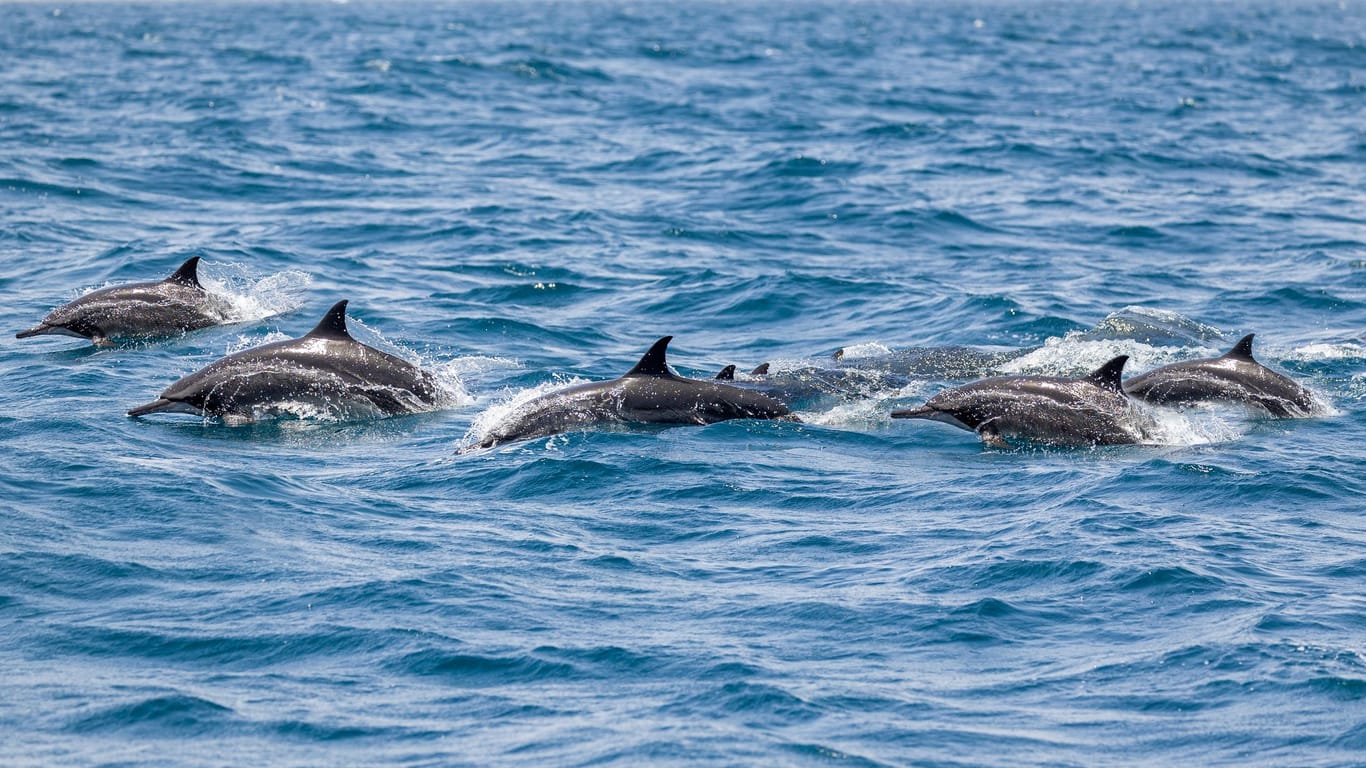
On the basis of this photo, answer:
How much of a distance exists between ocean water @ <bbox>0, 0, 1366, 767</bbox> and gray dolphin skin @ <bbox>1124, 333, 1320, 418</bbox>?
303 millimetres

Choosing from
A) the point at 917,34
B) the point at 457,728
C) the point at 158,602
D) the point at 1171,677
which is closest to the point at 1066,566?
the point at 1171,677

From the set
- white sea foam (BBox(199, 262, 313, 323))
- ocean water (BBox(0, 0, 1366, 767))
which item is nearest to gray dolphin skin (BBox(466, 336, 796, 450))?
ocean water (BBox(0, 0, 1366, 767))

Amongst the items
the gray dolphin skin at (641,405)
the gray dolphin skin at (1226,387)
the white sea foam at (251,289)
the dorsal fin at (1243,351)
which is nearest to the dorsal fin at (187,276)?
the white sea foam at (251,289)

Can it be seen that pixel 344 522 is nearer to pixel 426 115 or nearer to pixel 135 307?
pixel 135 307

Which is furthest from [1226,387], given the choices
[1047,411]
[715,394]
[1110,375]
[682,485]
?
[682,485]

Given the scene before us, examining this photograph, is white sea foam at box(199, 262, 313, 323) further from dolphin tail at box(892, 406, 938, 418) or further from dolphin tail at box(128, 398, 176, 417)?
dolphin tail at box(892, 406, 938, 418)

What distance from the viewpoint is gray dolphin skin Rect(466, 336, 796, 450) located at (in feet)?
49.4

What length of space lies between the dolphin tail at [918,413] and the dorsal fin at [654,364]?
2.20 metres

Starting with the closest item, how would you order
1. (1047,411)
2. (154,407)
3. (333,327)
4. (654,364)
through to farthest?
(1047,411) → (154,407) → (654,364) → (333,327)

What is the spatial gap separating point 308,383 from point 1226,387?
354 inches

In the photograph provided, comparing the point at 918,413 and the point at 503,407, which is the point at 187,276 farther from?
the point at 918,413

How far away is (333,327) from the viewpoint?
16.4m

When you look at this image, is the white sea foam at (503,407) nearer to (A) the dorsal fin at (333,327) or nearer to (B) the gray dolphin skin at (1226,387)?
(A) the dorsal fin at (333,327)

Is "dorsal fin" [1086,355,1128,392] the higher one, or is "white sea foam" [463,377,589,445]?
"dorsal fin" [1086,355,1128,392]
